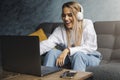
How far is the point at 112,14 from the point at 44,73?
183 cm

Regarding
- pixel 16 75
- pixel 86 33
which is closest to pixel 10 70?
pixel 16 75

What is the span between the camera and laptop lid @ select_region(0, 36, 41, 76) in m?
1.52

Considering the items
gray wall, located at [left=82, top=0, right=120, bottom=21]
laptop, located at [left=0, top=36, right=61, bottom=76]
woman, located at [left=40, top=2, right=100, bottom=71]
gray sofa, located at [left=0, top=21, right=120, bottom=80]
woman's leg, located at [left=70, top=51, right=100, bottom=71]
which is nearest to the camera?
laptop, located at [left=0, top=36, right=61, bottom=76]

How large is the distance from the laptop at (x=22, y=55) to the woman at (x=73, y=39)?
54 cm

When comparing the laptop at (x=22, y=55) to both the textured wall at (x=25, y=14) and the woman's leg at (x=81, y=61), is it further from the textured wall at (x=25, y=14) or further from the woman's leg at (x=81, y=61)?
the textured wall at (x=25, y=14)

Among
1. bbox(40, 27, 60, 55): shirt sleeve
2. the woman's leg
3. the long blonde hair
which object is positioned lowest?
the woman's leg

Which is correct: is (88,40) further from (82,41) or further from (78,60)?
(78,60)

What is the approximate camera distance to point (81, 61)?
2.11 metres

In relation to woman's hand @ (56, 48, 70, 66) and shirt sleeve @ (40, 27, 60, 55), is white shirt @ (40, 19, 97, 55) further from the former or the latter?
woman's hand @ (56, 48, 70, 66)

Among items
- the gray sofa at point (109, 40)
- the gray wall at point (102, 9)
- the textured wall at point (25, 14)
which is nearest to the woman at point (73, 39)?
the gray sofa at point (109, 40)

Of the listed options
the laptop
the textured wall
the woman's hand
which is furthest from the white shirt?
the textured wall

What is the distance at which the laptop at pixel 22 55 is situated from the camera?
1517 mm

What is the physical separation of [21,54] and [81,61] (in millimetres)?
675

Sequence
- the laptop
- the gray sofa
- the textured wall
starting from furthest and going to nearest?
the textured wall
the gray sofa
the laptop
